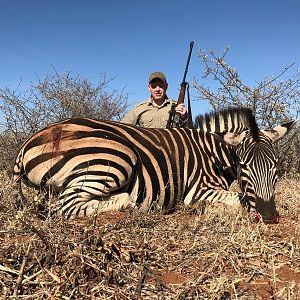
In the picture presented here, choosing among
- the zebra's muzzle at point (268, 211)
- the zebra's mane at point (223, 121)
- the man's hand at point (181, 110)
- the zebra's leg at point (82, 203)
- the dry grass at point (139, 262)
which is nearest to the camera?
the dry grass at point (139, 262)

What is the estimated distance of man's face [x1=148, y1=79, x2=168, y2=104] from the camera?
5.39 m

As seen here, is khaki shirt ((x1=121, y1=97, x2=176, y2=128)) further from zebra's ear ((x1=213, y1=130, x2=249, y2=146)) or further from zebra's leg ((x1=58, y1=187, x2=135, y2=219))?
zebra's leg ((x1=58, y1=187, x2=135, y2=219))

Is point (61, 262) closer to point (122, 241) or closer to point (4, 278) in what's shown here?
point (4, 278)

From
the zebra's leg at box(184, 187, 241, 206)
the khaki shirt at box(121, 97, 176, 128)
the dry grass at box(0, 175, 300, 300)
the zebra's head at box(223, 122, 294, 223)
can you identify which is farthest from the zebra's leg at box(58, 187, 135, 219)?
the khaki shirt at box(121, 97, 176, 128)

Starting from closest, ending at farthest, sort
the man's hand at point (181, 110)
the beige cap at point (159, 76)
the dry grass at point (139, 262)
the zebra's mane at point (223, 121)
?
1. the dry grass at point (139, 262)
2. the zebra's mane at point (223, 121)
3. the man's hand at point (181, 110)
4. the beige cap at point (159, 76)

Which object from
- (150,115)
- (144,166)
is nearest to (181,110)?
(150,115)

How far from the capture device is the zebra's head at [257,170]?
2.96m

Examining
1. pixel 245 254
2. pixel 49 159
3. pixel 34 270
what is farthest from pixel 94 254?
pixel 49 159

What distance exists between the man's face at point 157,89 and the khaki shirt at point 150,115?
93 mm

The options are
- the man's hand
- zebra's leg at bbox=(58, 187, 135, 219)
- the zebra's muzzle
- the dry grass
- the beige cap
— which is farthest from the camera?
the beige cap

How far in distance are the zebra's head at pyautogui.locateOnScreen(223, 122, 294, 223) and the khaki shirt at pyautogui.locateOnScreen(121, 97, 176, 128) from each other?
2.07 metres

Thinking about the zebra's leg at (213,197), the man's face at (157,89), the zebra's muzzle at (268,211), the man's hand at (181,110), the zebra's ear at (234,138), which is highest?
the man's face at (157,89)

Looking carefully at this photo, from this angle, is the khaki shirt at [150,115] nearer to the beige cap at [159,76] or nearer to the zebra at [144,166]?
the beige cap at [159,76]

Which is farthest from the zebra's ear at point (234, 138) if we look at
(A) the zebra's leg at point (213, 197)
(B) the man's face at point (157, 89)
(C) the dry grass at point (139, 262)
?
(B) the man's face at point (157, 89)
